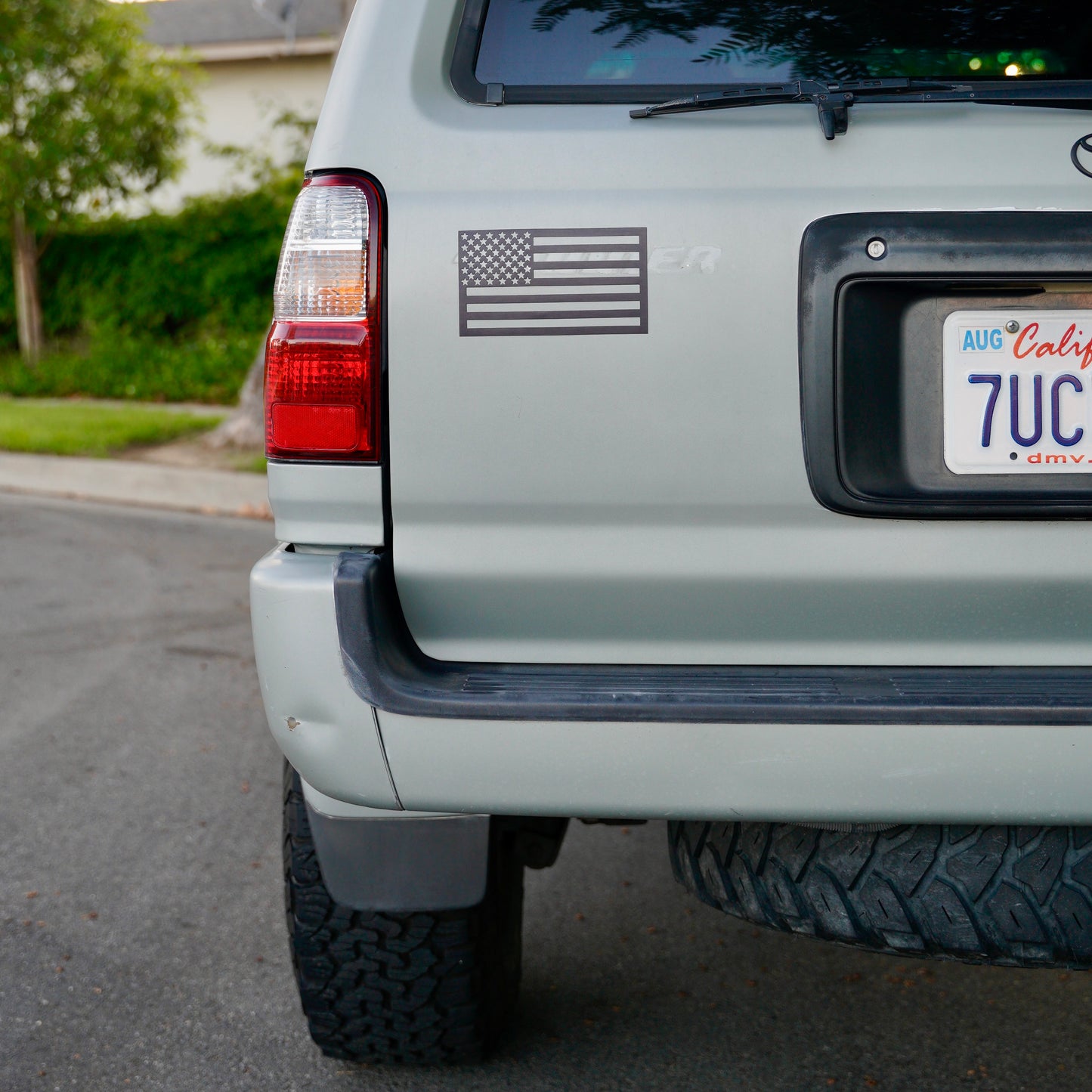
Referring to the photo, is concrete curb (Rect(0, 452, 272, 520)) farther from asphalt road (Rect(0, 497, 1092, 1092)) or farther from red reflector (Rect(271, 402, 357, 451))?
red reflector (Rect(271, 402, 357, 451))

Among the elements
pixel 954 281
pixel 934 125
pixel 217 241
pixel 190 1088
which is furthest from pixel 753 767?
pixel 217 241

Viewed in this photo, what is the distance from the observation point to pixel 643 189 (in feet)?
4.97

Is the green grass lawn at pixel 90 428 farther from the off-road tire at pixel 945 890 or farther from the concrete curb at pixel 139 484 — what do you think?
the off-road tire at pixel 945 890

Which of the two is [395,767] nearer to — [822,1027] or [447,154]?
[447,154]

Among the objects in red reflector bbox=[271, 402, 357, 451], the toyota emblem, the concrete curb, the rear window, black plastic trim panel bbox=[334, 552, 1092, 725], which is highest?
the rear window

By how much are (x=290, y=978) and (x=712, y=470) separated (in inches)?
57.4

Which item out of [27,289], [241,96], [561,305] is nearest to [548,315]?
[561,305]

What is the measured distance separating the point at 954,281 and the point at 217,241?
14170 mm

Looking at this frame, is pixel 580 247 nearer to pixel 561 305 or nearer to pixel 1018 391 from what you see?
pixel 561 305

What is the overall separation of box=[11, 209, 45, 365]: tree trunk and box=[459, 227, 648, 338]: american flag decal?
1452cm

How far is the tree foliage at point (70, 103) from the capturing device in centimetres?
1341

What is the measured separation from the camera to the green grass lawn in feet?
31.1

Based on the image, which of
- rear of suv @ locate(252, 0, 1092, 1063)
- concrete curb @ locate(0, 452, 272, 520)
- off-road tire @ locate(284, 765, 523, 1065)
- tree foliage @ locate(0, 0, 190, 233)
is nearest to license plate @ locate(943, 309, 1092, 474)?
rear of suv @ locate(252, 0, 1092, 1063)

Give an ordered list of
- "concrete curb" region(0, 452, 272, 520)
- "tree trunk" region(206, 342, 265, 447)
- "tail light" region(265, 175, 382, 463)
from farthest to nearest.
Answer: "tree trunk" region(206, 342, 265, 447), "concrete curb" region(0, 452, 272, 520), "tail light" region(265, 175, 382, 463)
